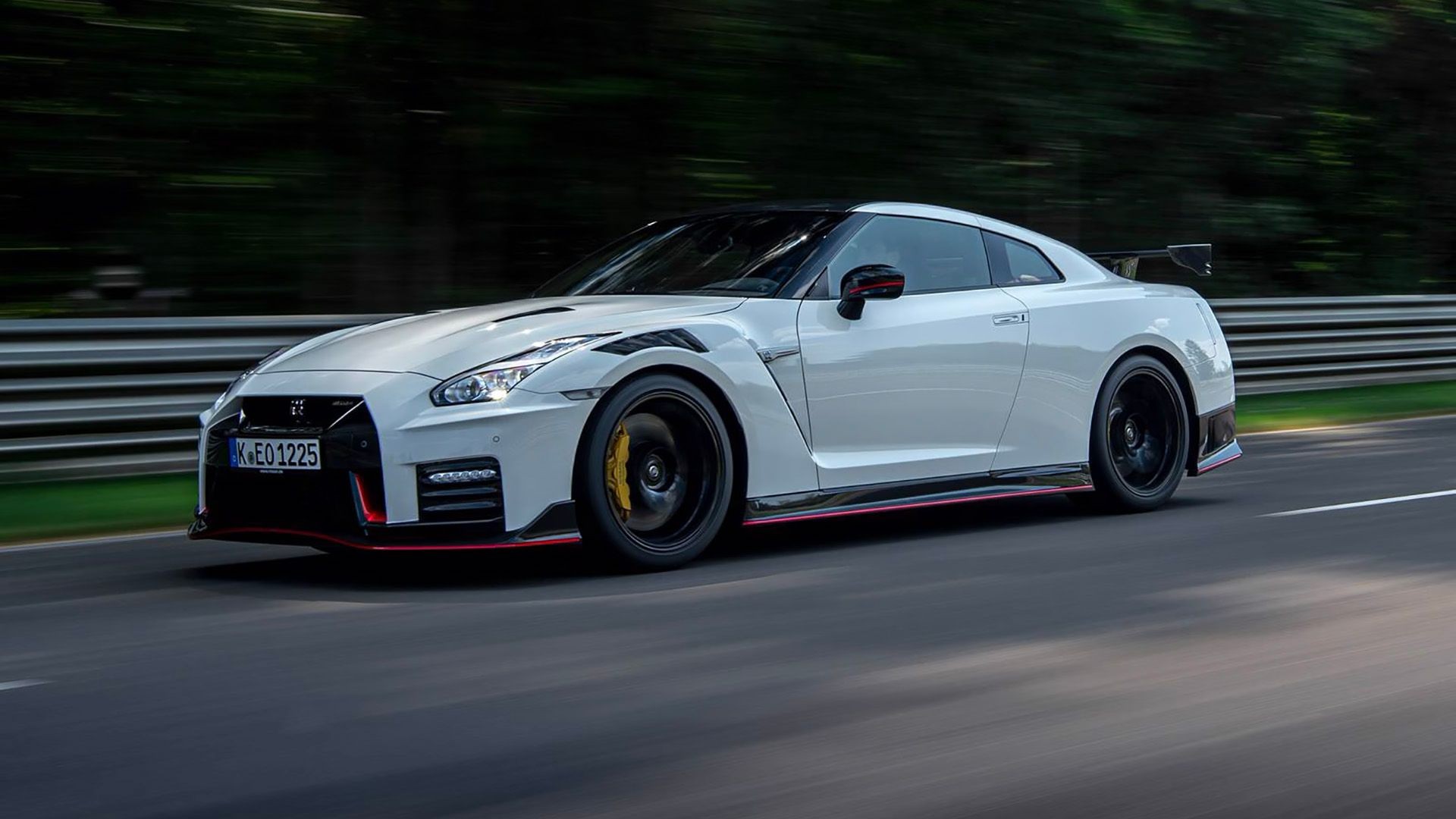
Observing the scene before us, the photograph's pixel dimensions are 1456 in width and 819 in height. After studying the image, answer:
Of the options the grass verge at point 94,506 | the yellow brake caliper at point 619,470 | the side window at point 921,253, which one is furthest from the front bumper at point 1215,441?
the grass verge at point 94,506

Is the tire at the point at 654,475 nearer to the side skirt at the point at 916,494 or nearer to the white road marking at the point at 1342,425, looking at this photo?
the side skirt at the point at 916,494

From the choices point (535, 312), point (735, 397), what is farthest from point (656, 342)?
point (535, 312)

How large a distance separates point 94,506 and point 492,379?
3319mm

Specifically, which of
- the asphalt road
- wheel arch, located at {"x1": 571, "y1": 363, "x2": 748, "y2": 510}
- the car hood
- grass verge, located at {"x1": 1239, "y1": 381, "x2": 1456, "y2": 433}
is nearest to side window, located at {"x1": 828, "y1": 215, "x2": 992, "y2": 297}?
the car hood

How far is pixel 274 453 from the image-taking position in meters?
5.84

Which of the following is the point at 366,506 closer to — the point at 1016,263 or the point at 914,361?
the point at 914,361

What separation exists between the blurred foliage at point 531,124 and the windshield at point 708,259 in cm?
408

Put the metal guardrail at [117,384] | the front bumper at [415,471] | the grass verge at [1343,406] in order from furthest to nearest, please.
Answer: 1. the grass verge at [1343,406]
2. the metal guardrail at [117,384]
3. the front bumper at [415,471]

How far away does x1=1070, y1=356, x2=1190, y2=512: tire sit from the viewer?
7.80m

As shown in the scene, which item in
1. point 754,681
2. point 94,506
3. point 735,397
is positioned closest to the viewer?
point 754,681

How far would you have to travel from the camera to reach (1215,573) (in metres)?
6.14

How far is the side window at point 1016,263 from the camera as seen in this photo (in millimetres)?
7555

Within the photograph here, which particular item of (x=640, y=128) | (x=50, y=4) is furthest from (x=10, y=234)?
(x=640, y=128)

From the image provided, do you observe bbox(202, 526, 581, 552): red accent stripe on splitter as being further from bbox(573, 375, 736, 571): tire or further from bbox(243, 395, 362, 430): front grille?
bbox(243, 395, 362, 430): front grille
